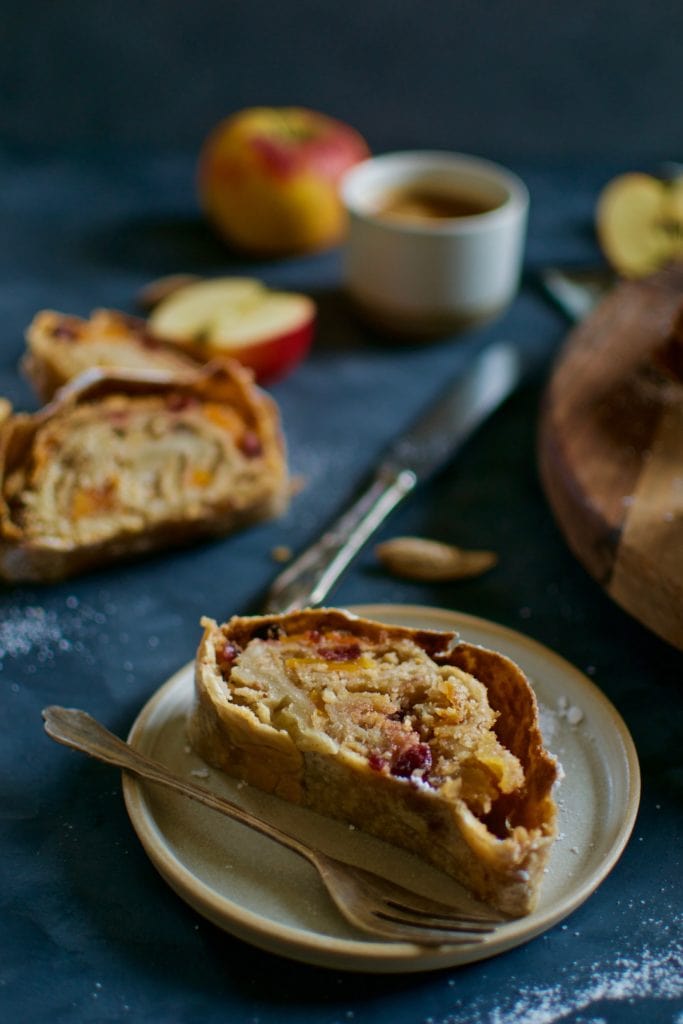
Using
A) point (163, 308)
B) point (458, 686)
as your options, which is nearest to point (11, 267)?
point (163, 308)

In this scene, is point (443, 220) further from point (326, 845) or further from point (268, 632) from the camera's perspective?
point (326, 845)

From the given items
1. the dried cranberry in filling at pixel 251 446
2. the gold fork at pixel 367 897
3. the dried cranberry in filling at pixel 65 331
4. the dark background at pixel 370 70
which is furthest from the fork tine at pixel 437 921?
the dark background at pixel 370 70

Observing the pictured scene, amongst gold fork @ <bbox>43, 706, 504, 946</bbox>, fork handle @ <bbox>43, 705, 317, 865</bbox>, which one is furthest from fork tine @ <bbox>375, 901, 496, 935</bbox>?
fork handle @ <bbox>43, 705, 317, 865</bbox>

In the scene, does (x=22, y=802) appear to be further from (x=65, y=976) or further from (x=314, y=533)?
(x=314, y=533)

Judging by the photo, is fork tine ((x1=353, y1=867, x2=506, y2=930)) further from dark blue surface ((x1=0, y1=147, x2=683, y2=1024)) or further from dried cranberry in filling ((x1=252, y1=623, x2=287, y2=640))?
dried cranberry in filling ((x1=252, y1=623, x2=287, y2=640))

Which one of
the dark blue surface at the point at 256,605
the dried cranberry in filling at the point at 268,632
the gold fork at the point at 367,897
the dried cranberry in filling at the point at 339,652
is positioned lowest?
the dark blue surface at the point at 256,605

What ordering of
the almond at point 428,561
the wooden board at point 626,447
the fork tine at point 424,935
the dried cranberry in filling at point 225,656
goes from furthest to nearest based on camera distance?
the almond at point 428,561 < the wooden board at point 626,447 < the dried cranberry in filling at point 225,656 < the fork tine at point 424,935

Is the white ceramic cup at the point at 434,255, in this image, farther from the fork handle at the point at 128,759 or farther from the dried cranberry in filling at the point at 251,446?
the fork handle at the point at 128,759
